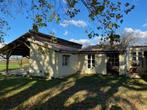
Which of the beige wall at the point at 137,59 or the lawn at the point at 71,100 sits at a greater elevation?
the beige wall at the point at 137,59

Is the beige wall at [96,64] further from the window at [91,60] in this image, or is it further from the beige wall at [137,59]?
the beige wall at [137,59]

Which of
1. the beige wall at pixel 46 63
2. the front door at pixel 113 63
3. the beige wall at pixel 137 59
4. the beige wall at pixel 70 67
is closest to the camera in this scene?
the beige wall at pixel 46 63

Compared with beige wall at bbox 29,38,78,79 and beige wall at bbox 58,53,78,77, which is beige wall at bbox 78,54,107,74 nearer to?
beige wall at bbox 58,53,78,77

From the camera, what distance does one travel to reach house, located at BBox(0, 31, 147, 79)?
27719 millimetres

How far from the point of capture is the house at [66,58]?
27719 millimetres

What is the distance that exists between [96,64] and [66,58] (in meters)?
3.28

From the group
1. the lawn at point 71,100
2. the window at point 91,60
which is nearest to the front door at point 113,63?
the window at point 91,60

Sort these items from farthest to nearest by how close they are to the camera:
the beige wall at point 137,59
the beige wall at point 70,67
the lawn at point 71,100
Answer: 1. the beige wall at point 70,67
2. the beige wall at point 137,59
3. the lawn at point 71,100

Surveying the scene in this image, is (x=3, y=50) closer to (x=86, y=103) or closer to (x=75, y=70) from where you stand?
(x=75, y=70)

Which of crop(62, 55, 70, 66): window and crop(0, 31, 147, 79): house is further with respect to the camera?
crop(62, 55, 70, 66): window

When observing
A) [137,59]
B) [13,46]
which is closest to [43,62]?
[13,46]

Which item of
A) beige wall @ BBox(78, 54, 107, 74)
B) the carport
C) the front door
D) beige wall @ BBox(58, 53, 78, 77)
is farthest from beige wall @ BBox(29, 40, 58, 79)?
the front door

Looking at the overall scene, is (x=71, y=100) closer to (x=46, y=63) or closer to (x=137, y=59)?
(x=46, y=63)

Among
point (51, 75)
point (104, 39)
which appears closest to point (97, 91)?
point (104, 39)
